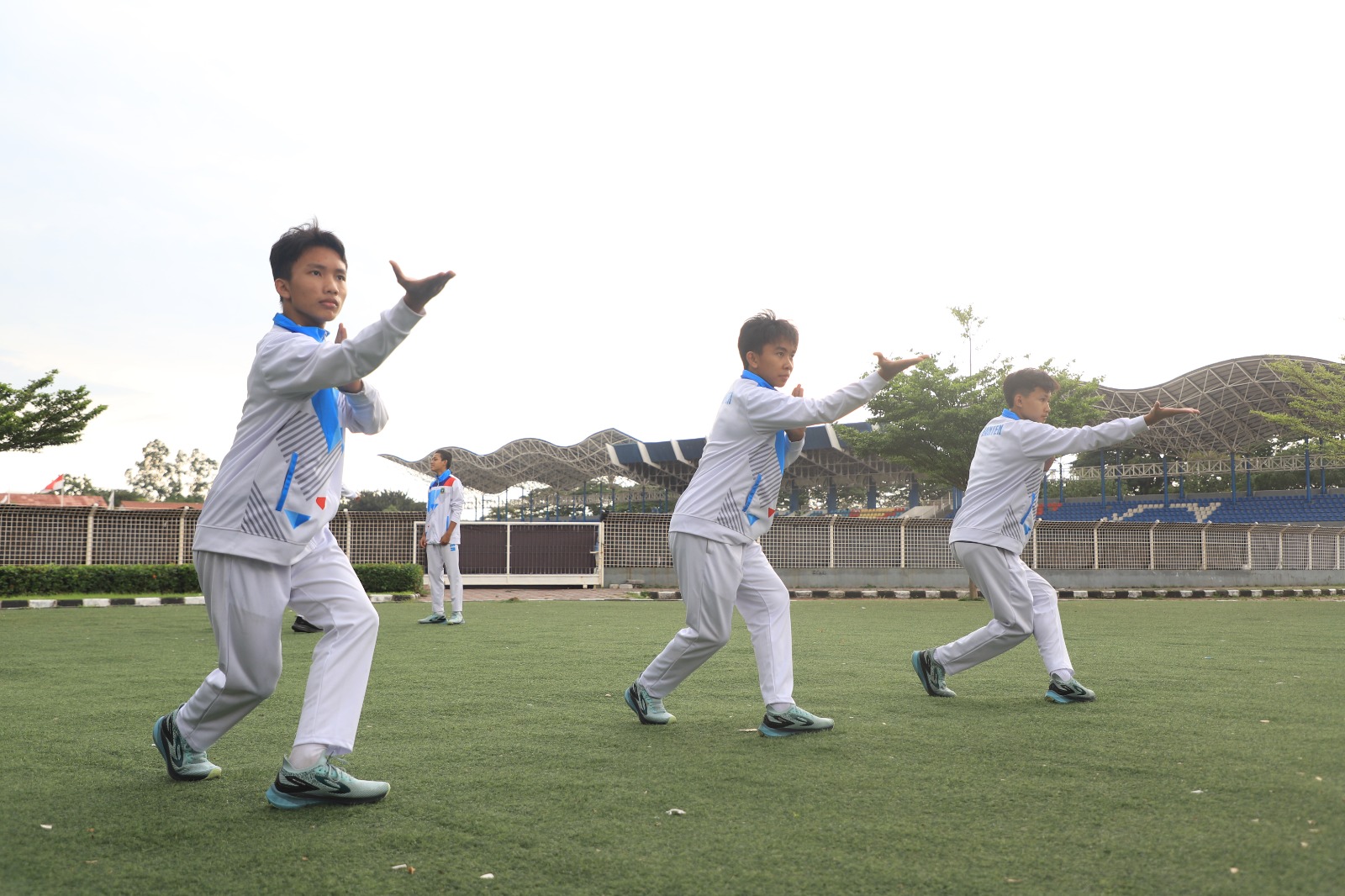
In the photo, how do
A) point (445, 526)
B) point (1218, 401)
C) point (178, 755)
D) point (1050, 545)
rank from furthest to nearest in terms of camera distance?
point (1218, 401) < point (1050, 545) < point (445, 526) < point (178, 755)

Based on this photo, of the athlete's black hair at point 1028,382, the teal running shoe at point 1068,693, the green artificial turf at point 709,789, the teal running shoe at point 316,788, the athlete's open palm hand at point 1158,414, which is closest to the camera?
the green artificial turf at point 709,789

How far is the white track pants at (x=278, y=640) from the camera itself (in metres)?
3.12

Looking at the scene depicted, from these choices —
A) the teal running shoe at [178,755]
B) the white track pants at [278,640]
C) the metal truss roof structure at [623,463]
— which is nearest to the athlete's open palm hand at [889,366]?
the white track pants at [278,640]

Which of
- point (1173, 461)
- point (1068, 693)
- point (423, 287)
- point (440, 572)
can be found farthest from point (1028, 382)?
point (1173, 461)

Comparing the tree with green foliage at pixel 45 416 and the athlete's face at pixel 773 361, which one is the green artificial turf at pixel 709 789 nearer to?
the athlete's face at pixel 773 361

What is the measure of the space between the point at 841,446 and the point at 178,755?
1583 inches

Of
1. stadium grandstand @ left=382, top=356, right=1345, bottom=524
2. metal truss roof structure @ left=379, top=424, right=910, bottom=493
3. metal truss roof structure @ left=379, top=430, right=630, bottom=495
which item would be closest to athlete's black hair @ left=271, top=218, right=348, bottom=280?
stadium grandstand @ left=382, top=356, right=1345, bottom=524

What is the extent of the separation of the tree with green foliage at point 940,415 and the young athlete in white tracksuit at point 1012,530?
17.0 m

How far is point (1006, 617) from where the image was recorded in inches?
212

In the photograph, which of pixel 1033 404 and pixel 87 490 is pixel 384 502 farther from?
pixel 1033 404

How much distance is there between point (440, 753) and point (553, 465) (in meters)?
61.9

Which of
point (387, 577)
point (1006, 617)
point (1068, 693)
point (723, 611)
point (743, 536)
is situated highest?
point (743, 536)

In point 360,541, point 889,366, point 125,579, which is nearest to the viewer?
point 889,366

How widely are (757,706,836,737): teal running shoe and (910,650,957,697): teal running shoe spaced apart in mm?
1273
